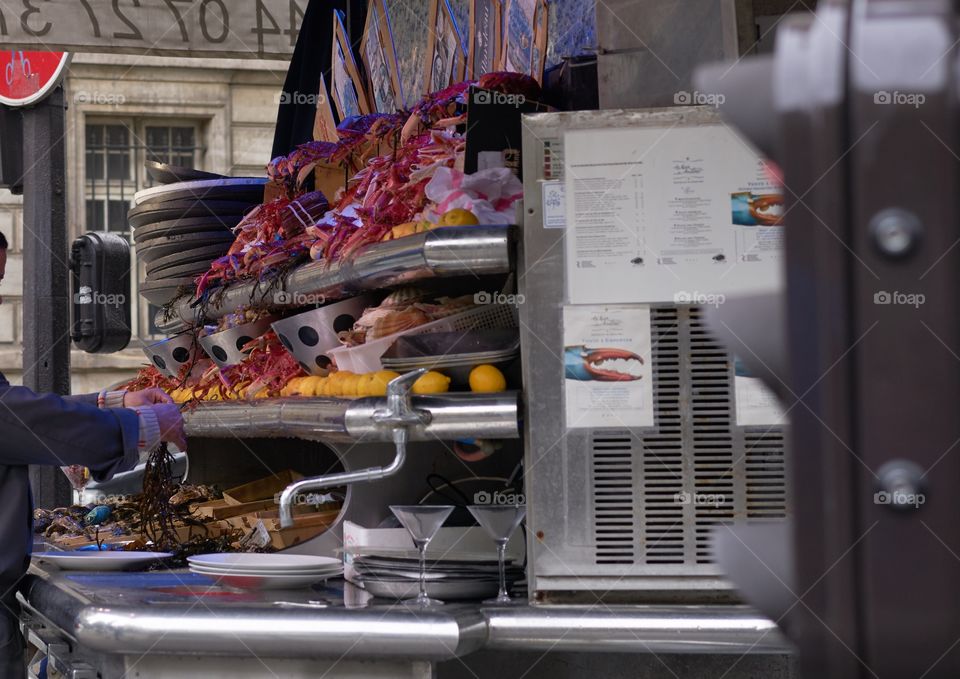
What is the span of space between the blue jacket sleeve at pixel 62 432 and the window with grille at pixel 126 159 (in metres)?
13.1

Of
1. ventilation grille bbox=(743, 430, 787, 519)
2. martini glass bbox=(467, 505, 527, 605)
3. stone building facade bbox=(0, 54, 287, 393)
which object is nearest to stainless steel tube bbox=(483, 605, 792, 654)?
martini glass bbox=(467, 505, 527, 605)

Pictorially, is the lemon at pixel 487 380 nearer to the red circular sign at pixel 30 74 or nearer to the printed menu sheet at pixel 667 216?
the printed menu sheet at pixel 667 216

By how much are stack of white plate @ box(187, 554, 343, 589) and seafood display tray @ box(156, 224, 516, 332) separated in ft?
2.60

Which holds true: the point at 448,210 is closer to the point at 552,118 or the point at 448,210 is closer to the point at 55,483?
the point at 552,118

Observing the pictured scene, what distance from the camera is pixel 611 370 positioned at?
2850 mm

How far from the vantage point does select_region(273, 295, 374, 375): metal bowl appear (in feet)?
12.5

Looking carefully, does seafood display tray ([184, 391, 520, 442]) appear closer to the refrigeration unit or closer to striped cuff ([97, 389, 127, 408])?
the refrigeration unit

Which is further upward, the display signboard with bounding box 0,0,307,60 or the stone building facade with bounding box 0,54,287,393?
the stone building facade with bounding box 0,54,287,393

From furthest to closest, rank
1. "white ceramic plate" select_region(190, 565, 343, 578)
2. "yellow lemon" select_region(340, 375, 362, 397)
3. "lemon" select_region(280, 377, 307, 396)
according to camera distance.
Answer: "lemon" select_region(280, 377, 307, 396) < "yellow lemon" select_region(340, 375, 362, 397) < "white ceramic plate" select_region(190, 565, 343, 578)

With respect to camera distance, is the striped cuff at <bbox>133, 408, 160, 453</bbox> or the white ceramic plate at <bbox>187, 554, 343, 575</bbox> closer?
the white ceramic plate at <bbox>187, 554, 343, 575</bbox>

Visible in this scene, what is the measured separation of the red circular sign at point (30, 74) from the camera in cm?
644

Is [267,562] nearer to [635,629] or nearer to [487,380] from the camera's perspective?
[487,380]

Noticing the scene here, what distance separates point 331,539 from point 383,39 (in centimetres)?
358

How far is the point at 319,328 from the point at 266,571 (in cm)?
86
